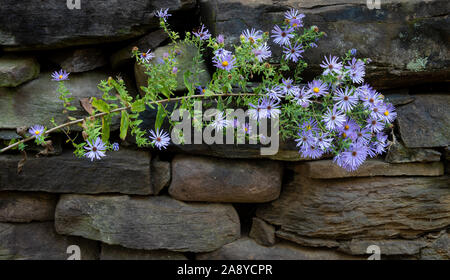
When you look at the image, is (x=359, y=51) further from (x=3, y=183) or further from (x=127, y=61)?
(x=3, y=183)

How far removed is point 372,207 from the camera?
8.16 ft

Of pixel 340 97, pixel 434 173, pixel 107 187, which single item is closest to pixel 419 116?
pixel 434 173

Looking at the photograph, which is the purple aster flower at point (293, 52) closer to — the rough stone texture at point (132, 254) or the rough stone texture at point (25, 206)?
the rough stone texture at point (132, 254)

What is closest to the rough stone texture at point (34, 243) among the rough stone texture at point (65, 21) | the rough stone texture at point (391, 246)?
the rough stone texture at point (65, 21)

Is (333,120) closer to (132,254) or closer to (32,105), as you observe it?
(132,254)

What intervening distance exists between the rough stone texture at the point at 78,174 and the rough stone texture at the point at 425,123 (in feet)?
5.45

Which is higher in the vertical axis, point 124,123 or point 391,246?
point 124,123

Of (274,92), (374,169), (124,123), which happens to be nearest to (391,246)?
(374,169)

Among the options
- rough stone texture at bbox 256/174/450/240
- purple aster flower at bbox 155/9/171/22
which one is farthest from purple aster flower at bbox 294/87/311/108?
purple aster flower at bbox 155/9/171/22

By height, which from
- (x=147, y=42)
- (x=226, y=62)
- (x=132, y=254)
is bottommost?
(x=132, y=254)

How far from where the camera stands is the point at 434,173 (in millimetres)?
2475

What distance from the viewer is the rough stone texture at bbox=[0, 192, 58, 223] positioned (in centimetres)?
259

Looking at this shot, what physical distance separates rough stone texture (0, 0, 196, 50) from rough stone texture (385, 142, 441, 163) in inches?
65.4

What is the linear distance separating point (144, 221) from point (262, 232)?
32.1 inches
